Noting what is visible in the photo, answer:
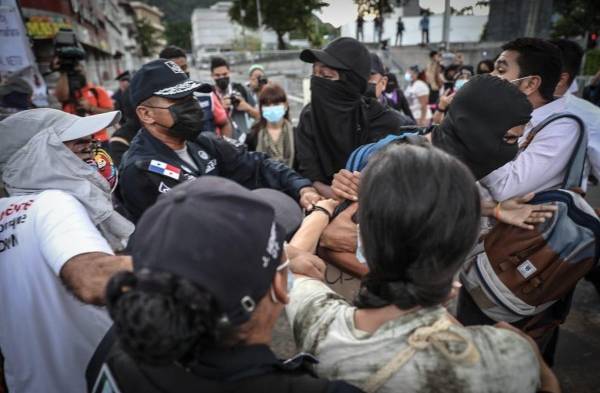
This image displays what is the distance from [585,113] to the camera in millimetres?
2396

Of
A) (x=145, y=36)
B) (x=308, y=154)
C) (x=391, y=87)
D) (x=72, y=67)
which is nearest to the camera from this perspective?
(x=308, y=154)

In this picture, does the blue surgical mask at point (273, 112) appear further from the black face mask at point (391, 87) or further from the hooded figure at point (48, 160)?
the hooded figure at point (48, 160)

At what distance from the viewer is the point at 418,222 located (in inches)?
37.0

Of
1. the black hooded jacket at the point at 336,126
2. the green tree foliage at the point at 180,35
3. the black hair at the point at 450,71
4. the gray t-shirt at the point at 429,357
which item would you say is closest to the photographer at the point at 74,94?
the black hooded jacket at the point at 336,126

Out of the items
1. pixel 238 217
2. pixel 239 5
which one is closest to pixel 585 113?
pixel 238 217

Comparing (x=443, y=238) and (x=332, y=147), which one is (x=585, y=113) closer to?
(x=332, y=147)

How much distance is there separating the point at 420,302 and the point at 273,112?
3.67m

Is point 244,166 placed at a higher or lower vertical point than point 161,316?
lower

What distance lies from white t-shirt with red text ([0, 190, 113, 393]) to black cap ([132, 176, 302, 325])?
2.22 ft

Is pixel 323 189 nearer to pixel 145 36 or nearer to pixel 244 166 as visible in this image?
pixel 244 166

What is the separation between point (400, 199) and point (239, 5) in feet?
167

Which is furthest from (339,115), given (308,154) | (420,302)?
(420,302)

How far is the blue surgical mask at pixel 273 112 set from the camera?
173 inches

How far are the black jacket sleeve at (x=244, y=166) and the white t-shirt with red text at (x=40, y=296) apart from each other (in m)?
1.06
